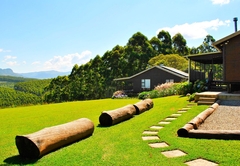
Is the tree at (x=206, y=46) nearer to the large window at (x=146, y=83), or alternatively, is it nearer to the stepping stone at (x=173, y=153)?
the large window at (x=146, y=83)

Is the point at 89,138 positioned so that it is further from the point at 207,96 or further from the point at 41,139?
the point at 207,96

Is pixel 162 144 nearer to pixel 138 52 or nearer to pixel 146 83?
pixel 146 83

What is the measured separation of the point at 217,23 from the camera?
81.3 ft

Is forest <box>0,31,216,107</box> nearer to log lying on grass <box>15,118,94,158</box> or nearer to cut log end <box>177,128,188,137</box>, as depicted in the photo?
cut log end <box>177,128,188,137</box>

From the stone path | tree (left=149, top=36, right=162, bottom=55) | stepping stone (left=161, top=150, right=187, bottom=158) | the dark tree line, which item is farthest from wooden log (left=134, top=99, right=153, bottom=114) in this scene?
tree (left=149, top=36, right=162, bottom=55)

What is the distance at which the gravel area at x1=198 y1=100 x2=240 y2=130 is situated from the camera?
6.15m

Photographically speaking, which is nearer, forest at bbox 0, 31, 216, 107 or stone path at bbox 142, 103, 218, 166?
stone path at bbox 142, 103, 218, 166

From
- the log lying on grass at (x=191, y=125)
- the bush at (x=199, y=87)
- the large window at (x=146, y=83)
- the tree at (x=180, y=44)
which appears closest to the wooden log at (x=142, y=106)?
the log lying on grass at (x=191, y=125)

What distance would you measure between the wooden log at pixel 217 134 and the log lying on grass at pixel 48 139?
9.47ft

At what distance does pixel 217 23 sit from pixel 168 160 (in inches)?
964

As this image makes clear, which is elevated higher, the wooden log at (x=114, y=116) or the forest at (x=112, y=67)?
the forest at (x=112, y=67)

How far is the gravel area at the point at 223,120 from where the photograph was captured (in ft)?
20.2

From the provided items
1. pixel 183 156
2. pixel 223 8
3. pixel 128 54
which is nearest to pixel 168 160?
pixel 183 156

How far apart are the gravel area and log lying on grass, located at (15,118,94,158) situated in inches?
135
